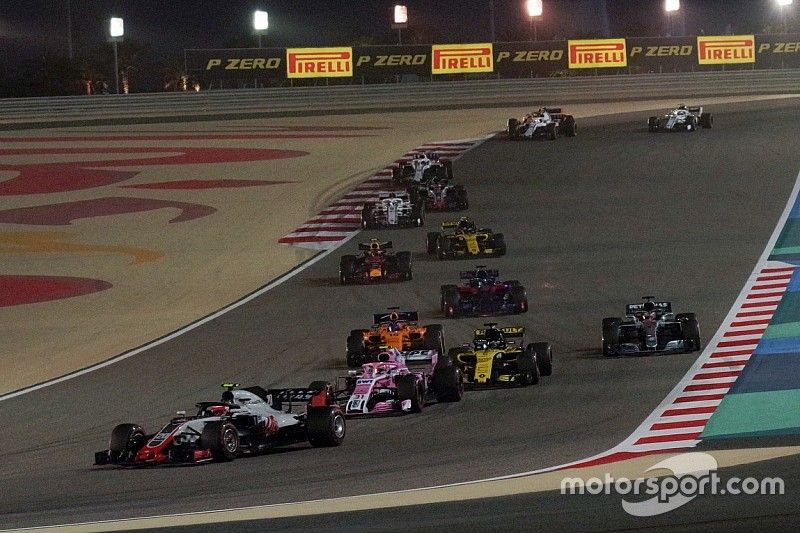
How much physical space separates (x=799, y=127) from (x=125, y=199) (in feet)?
72.6

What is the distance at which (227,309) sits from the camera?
2475 cm

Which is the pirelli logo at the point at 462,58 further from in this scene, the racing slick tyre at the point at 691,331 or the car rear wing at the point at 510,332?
the car rear wing at the point at 510,332

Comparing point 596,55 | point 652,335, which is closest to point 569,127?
point 596,55

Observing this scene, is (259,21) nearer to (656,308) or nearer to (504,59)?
(504,59)

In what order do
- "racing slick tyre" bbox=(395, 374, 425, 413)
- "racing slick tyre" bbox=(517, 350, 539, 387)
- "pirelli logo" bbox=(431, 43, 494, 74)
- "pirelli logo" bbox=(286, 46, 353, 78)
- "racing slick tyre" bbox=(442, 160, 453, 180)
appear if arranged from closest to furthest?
"racing slick tyre" bbox=(395, 374, 425, 413) → "racing slick tyre" bbox=(517, 350, 539, 387) → "racing slick tyre" bbox=(442, 160, 453, 180) → "pirelli logo" bbox=(286, 46, 353, 78) → "pirelli logo" bbox=(431, 43, 494, 74)

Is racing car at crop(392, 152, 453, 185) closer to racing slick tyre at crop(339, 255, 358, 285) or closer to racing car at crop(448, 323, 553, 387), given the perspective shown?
racing slick tyre at crop(339, 255, 358, 285)

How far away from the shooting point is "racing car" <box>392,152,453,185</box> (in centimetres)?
3638

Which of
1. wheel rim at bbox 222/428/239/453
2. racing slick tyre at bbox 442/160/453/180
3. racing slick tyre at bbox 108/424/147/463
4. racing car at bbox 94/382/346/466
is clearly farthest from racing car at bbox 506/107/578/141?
racing slick tyre at bbox 108/424/147/463

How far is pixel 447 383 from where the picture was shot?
16.4 meters

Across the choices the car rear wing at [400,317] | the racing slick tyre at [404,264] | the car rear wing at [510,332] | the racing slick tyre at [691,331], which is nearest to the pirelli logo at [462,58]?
the racing slick tyre at [404,264]

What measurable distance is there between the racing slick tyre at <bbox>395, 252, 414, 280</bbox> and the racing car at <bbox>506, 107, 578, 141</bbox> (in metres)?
18.6

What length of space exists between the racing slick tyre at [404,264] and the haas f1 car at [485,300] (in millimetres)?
3201

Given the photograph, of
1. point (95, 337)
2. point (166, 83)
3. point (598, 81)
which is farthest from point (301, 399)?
point (166, 83)

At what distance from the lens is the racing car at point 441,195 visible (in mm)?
33438
